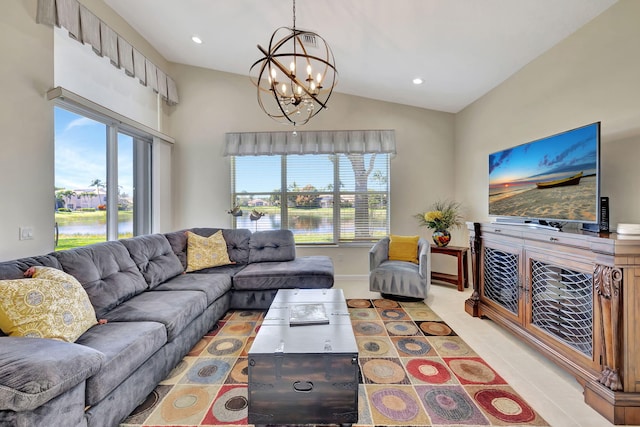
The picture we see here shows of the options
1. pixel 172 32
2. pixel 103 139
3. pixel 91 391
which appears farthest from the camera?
pixel 172 32

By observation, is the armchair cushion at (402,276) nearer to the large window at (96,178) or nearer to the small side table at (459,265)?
the small side table at (459,265)

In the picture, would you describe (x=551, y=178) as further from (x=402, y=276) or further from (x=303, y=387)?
(x=303, y=387)

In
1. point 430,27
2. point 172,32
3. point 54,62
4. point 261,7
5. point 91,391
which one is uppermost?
point 172,32

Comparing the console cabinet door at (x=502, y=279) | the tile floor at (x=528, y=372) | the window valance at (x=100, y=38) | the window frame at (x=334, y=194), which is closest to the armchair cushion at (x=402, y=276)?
the tile floor at (x=528, y=372)

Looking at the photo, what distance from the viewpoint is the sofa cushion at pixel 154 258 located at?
2707mm

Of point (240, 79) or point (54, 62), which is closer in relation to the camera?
point (54, 62)

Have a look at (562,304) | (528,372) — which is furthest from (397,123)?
(528,372)

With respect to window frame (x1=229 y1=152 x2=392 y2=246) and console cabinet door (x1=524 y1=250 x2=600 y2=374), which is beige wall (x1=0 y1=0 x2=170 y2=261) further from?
console cabinet door (x1=524 y1=250 x2=600 y2=374)

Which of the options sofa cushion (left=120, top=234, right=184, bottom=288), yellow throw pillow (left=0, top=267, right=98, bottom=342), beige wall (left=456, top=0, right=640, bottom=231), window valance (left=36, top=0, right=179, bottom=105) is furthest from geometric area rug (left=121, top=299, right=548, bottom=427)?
window valance (left=36, top=0, right=179, bottom=105)

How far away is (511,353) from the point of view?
2.30 meters

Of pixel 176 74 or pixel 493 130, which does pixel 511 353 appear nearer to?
pixel 493 130

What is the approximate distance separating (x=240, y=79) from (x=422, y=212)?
3764 millimetres

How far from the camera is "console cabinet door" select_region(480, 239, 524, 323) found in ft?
7.96

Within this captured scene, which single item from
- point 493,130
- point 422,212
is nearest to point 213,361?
point 422,212
